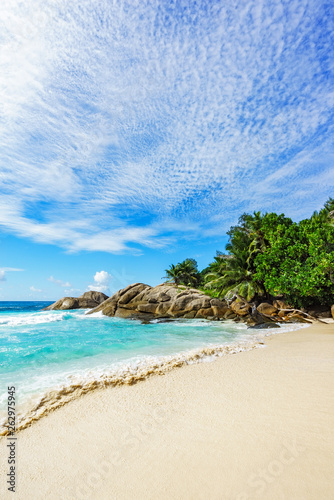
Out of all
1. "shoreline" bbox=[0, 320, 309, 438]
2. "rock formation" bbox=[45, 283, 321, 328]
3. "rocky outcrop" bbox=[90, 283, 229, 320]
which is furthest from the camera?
"rocky outcrop" bbox=[90, 283, 229, 320]

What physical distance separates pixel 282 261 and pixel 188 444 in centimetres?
1940

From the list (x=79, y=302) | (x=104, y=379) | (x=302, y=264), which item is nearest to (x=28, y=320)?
(x=79, y=302)

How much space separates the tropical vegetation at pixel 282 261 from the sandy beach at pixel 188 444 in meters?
13.9

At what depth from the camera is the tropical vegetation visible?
17.3 metres

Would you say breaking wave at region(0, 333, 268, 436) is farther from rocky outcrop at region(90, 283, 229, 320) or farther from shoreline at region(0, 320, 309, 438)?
rocky outcrop at region(90, 283, 229, 320)

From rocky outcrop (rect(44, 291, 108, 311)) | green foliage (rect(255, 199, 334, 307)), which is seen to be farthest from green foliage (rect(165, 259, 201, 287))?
green foliage (rect(255, 199, 334, 307))

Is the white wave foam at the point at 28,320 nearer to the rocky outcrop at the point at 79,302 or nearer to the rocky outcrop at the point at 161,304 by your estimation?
the rocky outcrop at the point at 161,304

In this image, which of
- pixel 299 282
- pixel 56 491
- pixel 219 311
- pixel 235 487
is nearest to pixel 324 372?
pixel 235 487


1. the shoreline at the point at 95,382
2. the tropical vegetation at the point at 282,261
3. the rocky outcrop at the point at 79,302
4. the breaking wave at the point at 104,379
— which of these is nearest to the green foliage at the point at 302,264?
the tropical vegetation at the point at 282,261

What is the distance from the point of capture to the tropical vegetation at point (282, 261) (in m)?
17.3

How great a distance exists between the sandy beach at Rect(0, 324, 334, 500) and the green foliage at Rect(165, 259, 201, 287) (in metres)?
36.6

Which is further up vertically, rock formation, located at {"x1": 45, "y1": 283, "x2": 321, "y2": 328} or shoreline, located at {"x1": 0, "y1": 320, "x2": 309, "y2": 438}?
rock formation, located at {"x1": 45, "y1": 283, "x2": 321, "y2": 328}

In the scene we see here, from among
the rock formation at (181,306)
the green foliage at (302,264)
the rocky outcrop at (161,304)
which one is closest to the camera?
the green foliage at (302,264)

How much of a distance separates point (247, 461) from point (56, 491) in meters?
2.09
